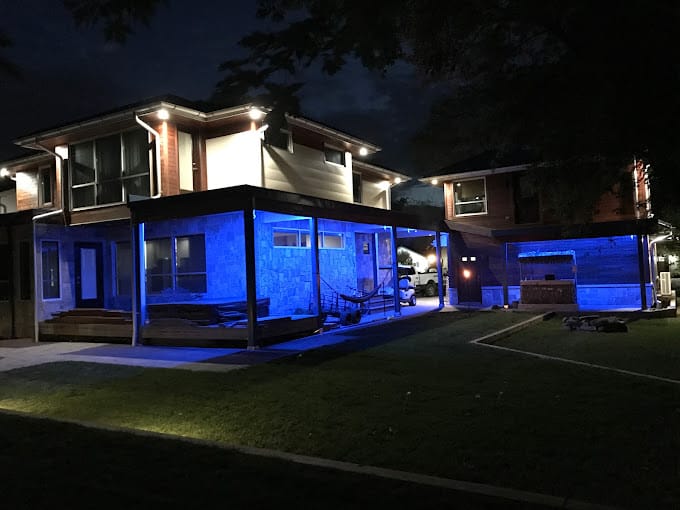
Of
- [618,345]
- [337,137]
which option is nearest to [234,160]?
[337,137]

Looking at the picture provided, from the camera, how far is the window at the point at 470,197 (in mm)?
22922

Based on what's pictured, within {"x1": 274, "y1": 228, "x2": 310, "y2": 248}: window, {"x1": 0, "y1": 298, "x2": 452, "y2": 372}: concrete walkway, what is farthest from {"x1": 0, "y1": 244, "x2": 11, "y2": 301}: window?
{"x1": 274, "y1": 228, "x2": 310, "y2": 248}: window

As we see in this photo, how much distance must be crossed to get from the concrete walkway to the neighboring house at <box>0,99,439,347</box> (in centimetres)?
55

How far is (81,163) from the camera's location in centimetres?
1628

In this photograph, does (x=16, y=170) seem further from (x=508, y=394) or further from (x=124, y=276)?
(x=508, y=394)

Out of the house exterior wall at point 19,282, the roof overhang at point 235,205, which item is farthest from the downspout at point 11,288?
the roof overhang at point 235,205

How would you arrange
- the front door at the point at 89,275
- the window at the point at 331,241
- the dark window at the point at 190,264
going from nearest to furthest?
the dark window at the point at 190,264 < the front door at the point at 89,275 < the window at the point at 331,241

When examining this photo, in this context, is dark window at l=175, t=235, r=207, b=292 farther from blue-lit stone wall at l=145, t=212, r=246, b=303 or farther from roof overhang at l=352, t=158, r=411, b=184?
roof overhang at l=352, t=158, r=411, b=184

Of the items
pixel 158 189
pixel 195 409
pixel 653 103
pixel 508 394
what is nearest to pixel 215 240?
pixel 158 189

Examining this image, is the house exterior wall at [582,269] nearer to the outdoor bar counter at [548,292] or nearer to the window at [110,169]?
the outdoor bar counter at [548,292]

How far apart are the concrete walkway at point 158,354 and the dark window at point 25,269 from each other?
157 centimetres

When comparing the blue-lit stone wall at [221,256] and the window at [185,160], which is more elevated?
the window at [185,160]

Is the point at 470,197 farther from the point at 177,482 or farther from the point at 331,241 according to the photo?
the point at 177,482

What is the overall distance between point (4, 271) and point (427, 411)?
14.2 m
